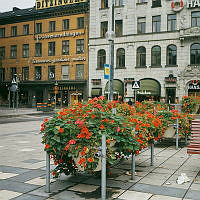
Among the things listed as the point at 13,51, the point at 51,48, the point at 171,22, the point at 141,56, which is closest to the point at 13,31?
the point at 13,51

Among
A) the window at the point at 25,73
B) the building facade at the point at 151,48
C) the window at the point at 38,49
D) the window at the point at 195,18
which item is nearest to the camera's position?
the window at the point at 195,18

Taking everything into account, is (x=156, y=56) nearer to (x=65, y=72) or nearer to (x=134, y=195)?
(x=65, y=72)

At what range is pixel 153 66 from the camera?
118 feet

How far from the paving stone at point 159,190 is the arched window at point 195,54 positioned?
3028 cm

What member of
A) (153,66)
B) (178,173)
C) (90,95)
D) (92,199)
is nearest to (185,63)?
(153,66)

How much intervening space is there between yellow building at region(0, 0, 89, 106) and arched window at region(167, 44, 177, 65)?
37.6ft

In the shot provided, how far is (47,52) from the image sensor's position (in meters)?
44.5

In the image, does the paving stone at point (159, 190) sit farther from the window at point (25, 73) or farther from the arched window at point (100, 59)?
the window at point (25, 73)

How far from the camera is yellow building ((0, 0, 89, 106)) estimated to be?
41.5 meters

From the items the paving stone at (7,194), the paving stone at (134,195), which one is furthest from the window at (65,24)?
the paving stone at (134,195)

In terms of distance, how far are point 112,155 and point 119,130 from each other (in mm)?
460

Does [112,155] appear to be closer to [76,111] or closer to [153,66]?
[76,111]

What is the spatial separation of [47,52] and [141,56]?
15.3m

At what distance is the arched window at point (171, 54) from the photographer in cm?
3500
